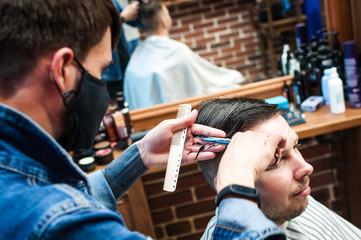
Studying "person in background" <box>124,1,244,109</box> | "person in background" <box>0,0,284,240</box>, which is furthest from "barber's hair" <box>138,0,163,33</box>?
"person in background" <box>0,0,284,240</box>

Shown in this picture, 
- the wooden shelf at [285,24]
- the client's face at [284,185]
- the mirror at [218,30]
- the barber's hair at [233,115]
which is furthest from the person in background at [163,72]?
the client's face at [284,185]

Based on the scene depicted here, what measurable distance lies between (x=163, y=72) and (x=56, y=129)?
2035 mm

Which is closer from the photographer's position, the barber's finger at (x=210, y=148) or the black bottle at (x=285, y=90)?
the barber's finger at (x=210, y=148)

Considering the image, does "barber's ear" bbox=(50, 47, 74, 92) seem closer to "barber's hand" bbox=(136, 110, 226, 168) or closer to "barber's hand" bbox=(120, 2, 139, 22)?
"barber's hand" bbox=(136, 110, 226, 168)

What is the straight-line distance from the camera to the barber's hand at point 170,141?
4.07 feet

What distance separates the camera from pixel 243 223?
0.78 meters

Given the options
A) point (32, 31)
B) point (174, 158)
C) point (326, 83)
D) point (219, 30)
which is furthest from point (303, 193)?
point (219, 30)

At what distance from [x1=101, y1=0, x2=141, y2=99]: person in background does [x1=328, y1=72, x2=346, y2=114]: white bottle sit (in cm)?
156

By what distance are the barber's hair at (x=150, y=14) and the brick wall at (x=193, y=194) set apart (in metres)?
1.36

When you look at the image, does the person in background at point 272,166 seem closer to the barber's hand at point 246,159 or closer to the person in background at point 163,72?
the barber's hand at point 246,159

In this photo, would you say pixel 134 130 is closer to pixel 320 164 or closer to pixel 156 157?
pixel 156 157

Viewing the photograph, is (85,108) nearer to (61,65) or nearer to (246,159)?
(61,65)

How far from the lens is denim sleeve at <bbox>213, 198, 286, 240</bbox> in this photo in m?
0.77

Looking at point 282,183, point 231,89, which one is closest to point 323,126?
point 231,89
